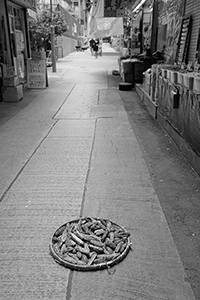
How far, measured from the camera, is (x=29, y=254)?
107 inches

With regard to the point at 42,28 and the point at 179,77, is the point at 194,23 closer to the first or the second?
the point at 179,77

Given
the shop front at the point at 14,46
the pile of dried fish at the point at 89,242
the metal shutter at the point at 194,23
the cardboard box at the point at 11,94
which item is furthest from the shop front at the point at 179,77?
the shop front at the point at 14,46

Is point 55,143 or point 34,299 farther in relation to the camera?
point 55,143

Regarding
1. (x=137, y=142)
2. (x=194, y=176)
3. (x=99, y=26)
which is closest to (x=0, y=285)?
(x=194, y=176)

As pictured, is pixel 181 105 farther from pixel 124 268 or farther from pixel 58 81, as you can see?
pixel 58 81

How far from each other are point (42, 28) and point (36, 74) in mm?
8739

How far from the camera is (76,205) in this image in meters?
3.57

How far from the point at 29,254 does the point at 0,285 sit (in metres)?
0.41

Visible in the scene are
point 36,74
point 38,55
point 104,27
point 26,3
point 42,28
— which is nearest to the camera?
point 26,3

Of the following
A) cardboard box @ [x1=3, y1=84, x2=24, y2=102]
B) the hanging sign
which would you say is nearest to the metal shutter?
cardboard box @ [x1=3, y1=84, x2=24, y2=102]

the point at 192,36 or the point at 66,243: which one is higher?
the point at 192,36

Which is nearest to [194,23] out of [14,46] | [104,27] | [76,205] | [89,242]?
[76,205]

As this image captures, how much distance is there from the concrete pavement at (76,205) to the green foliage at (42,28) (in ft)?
45.3

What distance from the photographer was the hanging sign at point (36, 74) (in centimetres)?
1188
